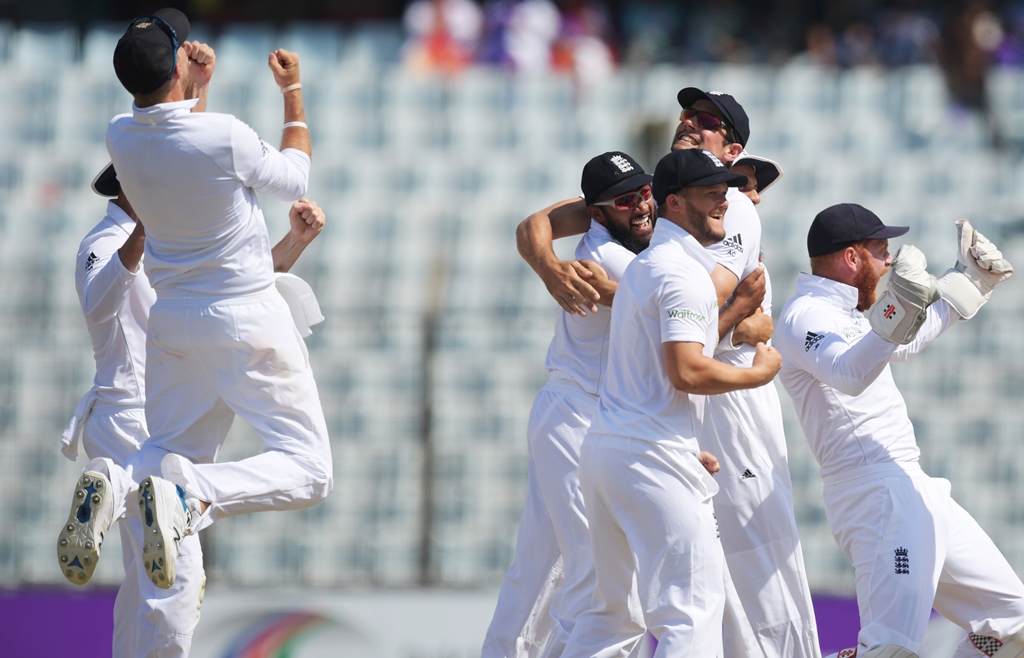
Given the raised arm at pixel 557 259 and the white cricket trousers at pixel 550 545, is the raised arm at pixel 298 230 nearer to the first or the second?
the raised arm at pixel 557 259

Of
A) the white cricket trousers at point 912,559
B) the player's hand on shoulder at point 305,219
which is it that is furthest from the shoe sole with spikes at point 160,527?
Result: the white cricket trousers at point 912,559

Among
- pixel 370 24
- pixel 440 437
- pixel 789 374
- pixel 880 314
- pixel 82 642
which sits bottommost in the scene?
pixel 82 642

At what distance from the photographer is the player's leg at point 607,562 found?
15.7 ft

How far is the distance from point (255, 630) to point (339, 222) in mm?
3904

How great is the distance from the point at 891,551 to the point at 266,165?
2.74 m

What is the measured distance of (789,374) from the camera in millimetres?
5715

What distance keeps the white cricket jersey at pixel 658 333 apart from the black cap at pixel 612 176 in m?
0.60

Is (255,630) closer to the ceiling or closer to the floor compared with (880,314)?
closer to the floor

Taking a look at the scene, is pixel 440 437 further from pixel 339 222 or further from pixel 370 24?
pixel 370 24

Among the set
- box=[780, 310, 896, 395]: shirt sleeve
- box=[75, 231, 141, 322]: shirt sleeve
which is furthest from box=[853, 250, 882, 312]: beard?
box=[75, 231, 141, 322]: shirt sleeve

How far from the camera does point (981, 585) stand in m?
5.50

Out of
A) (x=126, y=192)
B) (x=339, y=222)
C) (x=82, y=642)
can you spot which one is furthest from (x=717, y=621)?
(x=339, y=222)

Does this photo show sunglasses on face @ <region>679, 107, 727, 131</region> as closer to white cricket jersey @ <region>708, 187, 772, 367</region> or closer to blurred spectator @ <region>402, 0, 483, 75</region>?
white cricket jersey @ <region>708, 187, 772, 367</region>

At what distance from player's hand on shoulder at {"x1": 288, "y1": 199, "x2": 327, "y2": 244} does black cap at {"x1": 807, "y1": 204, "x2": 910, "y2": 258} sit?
2.01 meters
